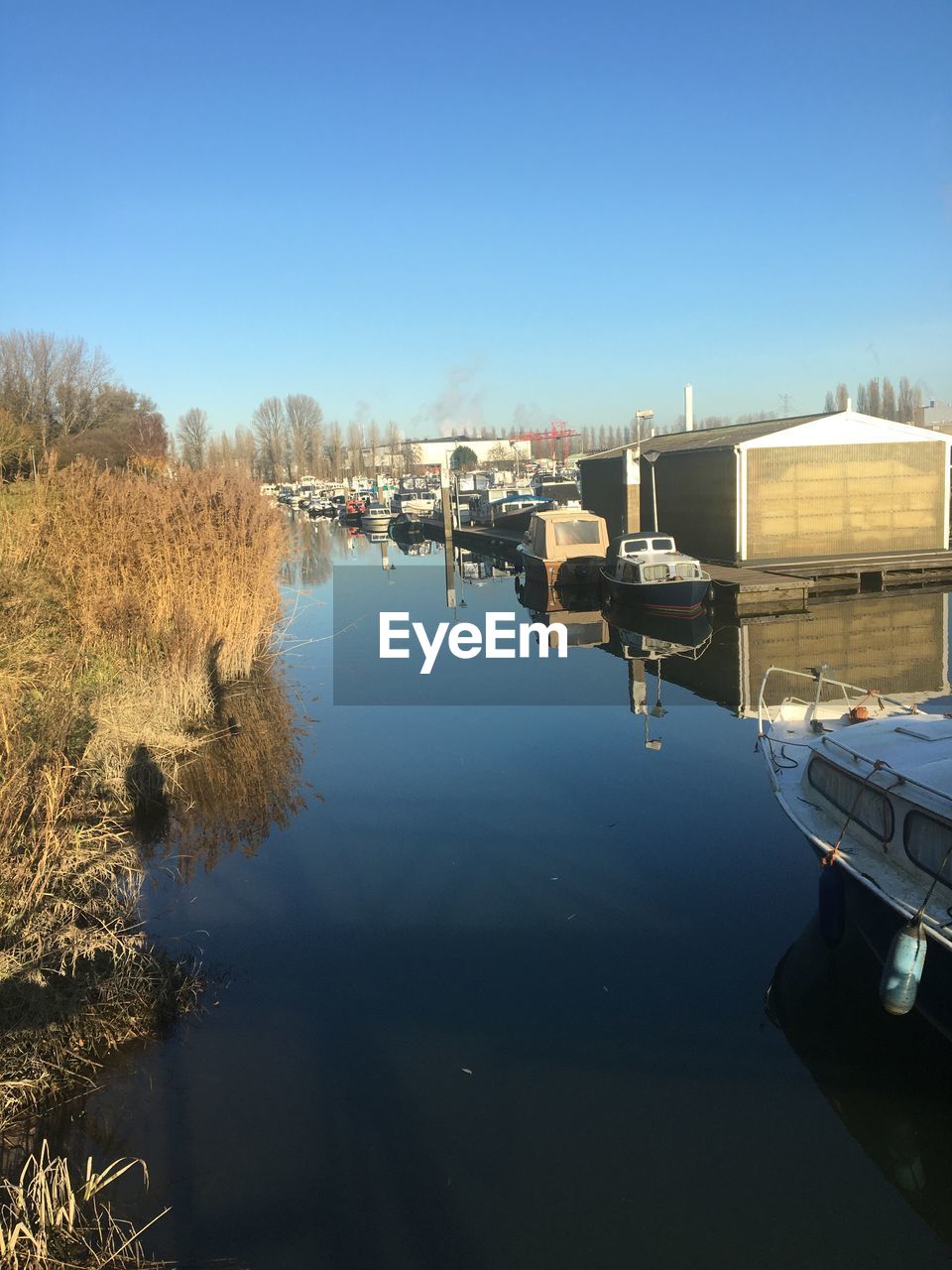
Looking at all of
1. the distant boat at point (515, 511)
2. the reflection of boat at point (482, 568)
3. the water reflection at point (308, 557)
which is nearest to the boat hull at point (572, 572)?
the reflection of boat at point (482, 568)

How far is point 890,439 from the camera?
91.2 feet

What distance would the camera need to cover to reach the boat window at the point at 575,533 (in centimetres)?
2872

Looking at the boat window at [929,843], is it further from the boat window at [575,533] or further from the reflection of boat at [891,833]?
the boat window at [575,533]

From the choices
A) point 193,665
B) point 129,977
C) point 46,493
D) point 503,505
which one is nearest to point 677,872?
point 129,977

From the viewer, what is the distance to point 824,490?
90.6 ft

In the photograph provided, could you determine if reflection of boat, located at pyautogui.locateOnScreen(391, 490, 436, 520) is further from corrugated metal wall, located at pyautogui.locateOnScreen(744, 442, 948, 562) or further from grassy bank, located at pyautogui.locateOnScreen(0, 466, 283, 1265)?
grassy bank, located at pyautogui.locateOnScreen(0, 466, 283, 1265)

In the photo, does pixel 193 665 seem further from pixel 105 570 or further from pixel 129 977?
pixel 129 977

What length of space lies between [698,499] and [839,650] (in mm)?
11345

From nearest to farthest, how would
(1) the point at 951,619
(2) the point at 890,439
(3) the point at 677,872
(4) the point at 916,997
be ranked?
(4) the point at 916,997, (3) the point at 677,872, (1) the point at 951,619, (2) the point at 890,439

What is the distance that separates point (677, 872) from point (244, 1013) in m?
3.84

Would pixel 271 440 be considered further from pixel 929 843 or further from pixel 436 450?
pixel 929 843

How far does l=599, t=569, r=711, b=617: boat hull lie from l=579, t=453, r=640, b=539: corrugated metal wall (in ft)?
32.8

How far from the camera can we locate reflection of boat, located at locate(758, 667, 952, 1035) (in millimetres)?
5938

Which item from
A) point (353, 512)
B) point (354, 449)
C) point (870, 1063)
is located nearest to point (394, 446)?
point (354, 449)
